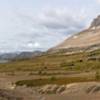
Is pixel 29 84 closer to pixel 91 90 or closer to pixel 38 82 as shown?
pixel 38 82

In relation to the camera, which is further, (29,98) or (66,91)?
(66,91)

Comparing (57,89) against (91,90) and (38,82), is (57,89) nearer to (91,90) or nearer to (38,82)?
(91,90)

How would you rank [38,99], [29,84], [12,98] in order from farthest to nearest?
[29,84]
[38,99]
[12,98]

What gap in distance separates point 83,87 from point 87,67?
77597mm

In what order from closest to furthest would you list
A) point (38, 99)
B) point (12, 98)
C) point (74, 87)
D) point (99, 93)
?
point (12, 98), point (38, 99), point (99, 93), point (74, 87)

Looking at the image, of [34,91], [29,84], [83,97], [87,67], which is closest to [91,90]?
[83,97]

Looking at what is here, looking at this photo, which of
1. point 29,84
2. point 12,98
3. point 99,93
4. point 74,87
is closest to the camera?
point 12,98

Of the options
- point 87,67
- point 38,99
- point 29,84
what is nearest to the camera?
point 38,99

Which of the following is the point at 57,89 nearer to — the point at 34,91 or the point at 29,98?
the point at 34,91

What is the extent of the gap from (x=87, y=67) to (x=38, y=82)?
5941cm

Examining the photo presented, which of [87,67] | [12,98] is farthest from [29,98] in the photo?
[87,67]

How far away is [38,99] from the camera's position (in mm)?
62906

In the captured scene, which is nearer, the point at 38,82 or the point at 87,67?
the point at 38,82

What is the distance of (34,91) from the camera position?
254ft
